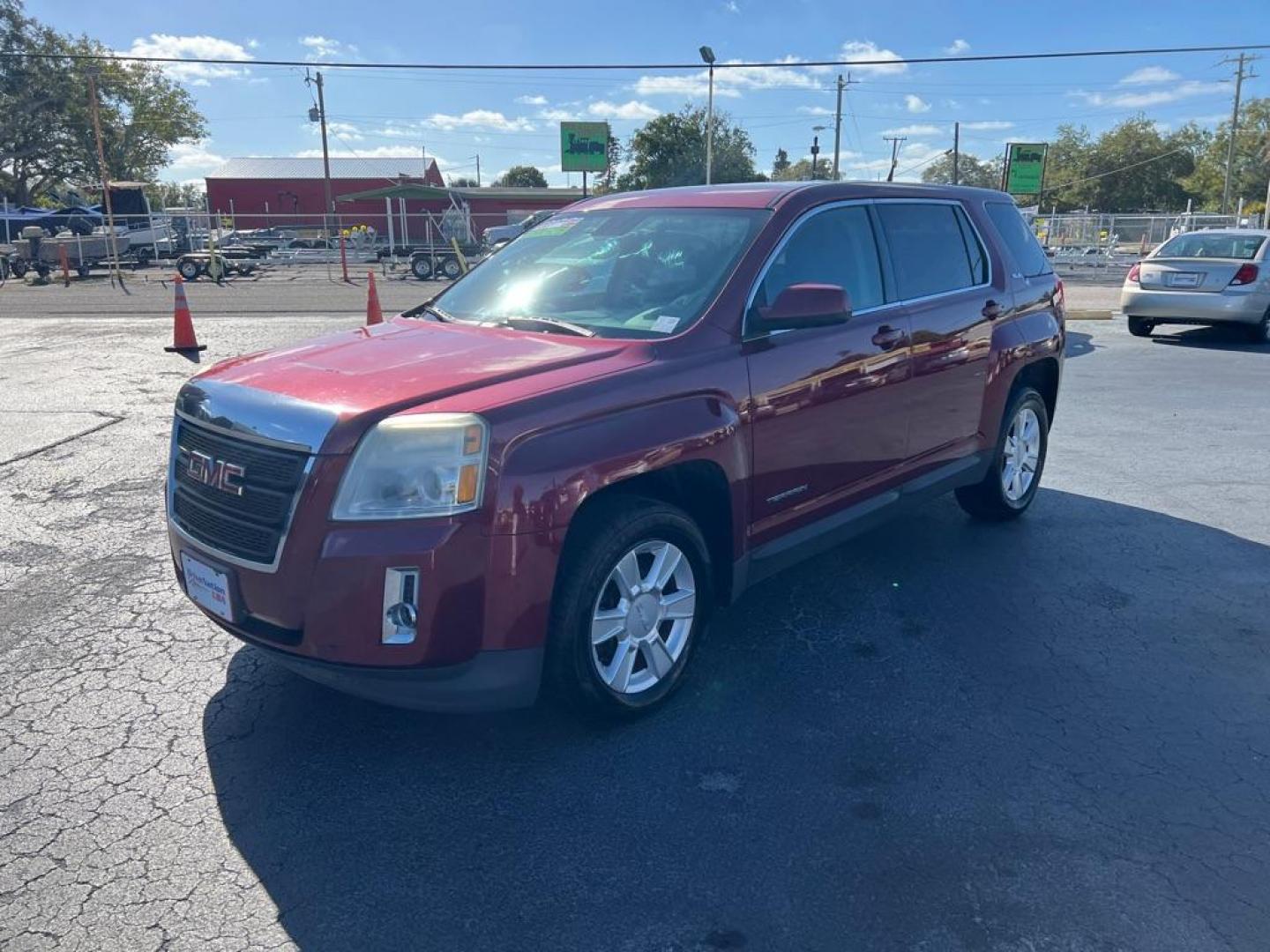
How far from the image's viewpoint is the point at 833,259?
4277 millimetres

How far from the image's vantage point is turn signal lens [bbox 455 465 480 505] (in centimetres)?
287

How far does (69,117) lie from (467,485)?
64.3m

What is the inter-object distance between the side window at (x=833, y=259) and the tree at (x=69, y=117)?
53.0 metres

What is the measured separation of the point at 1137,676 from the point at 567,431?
102 inches

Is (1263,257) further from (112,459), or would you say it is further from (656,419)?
(112,459)

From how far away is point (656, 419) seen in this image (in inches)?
131

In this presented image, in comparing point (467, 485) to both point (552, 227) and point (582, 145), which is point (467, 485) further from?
point (582, 145)

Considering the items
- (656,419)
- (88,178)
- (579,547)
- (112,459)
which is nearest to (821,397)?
(656,419)

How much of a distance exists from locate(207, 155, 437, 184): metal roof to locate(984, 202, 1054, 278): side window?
203 feet

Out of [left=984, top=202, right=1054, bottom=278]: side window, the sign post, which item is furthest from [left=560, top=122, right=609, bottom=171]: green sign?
[left=984, top=202, right=1054, bottom=278]: side window

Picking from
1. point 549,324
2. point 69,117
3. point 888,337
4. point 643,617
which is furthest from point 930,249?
point 69,117

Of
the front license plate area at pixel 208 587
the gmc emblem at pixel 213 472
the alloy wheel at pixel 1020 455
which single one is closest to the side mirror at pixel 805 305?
the gmc emblem at pixel 213 472

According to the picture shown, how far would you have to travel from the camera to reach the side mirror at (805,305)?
3629mm

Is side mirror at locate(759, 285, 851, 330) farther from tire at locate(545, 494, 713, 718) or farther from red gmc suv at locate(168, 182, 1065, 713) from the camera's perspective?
tire at locate(545, 494, 713, 718)
